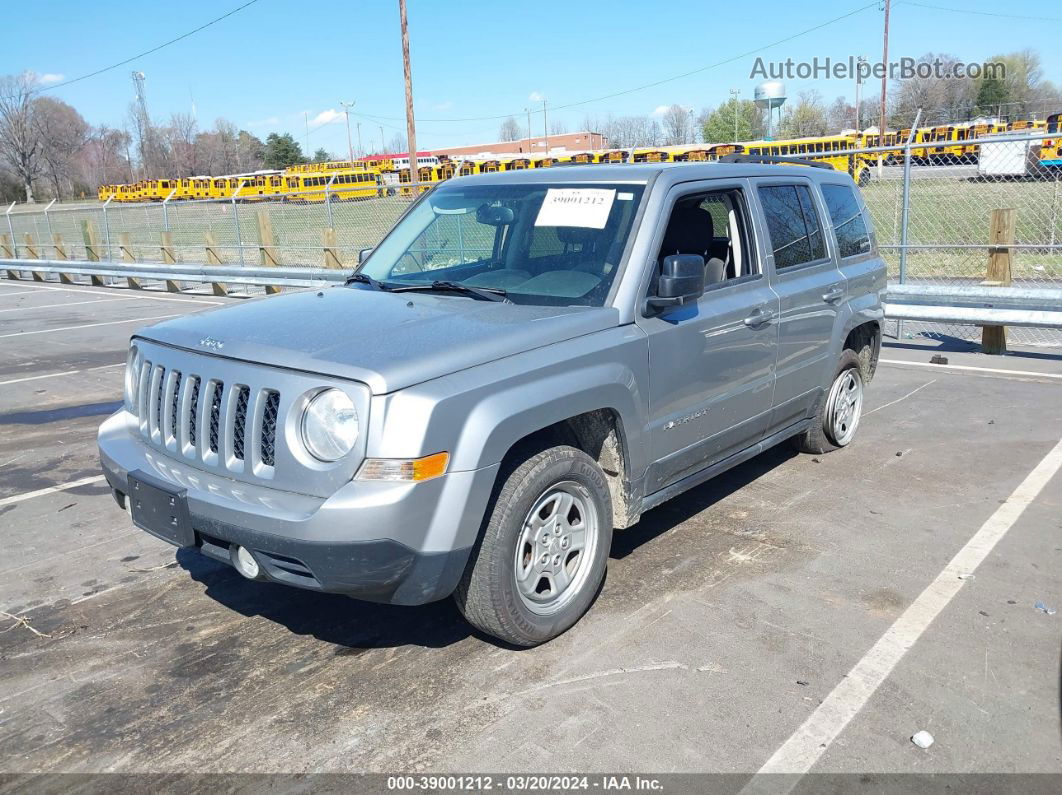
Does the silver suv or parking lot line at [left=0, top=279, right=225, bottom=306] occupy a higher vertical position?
the silver suv

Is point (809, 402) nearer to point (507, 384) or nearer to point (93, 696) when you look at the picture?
point (507, 384)

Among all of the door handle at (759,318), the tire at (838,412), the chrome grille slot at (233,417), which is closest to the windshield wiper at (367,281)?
the chrome grille slot at (233,417)

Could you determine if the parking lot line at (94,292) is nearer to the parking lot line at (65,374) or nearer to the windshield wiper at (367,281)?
the parking lot line at (65,374)

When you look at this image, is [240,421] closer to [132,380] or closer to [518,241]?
[132,380]

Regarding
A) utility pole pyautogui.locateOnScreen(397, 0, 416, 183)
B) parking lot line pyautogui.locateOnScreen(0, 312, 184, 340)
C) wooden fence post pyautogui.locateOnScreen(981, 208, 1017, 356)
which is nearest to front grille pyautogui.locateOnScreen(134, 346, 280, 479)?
wooden fence post pyautogui.locateOnScreen(981, 208, 1017, 356)

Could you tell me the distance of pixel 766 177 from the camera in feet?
16.8

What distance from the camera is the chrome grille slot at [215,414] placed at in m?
3.46

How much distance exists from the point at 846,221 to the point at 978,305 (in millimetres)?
3872

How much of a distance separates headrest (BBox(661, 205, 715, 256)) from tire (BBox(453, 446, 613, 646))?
4.31ft

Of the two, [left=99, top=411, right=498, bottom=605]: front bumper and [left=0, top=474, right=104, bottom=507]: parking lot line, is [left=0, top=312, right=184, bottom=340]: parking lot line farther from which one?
[left=99, top=411, right=498, bottom=605]: front bumper

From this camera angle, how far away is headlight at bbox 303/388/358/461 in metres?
3.12

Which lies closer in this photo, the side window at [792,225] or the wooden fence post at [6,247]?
the side window at [792,225]

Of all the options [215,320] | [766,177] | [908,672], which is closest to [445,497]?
[215,320]

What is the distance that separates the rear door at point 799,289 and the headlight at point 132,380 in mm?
3344
